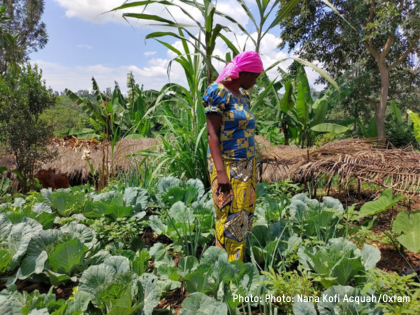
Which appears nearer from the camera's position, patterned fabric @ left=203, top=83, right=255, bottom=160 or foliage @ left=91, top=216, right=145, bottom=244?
patterned fabric @ left=203, top=83, right=255, bottom=160

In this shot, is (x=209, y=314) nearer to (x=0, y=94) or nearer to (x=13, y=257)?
(x=13, y=257)

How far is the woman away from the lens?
1.87 meters

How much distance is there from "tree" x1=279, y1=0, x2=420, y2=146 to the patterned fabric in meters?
6.20

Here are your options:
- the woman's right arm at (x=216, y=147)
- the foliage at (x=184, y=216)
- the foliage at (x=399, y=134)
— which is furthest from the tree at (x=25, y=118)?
the foliage at (x=399, y=134)

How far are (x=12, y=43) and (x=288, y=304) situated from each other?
28.1ft

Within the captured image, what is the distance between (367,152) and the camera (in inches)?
111

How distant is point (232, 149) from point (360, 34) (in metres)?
8.00

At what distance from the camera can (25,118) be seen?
4.17 meters

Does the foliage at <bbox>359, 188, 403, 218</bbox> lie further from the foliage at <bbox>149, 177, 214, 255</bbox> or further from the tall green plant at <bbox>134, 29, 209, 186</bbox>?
the tall green plant at <bbox>134, 29, 209, 186</bbox>

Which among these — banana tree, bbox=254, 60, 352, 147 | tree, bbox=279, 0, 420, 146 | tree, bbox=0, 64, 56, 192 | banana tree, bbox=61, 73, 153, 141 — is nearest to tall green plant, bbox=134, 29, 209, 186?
tree, bbox=0, 64, 56, 192

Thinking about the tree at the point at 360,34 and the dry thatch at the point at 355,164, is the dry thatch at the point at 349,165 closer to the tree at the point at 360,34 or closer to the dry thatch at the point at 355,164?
the dry thatch at the point at 355,164

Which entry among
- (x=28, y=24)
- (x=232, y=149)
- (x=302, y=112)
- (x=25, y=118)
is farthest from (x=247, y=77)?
(x=28, y=24)

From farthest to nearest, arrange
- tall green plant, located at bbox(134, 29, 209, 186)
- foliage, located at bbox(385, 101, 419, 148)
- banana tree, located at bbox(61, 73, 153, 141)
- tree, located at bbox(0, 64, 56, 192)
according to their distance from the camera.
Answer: foliage, located at bbox(385, 101, 419, 148), banana tree, located at bbox(61, 73, 153, 141), tree, located at bbox(0, 64, 56, 192), tall green plant, located at bbox(134, 29, 209, 186)

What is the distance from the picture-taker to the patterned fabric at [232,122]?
1.85m
